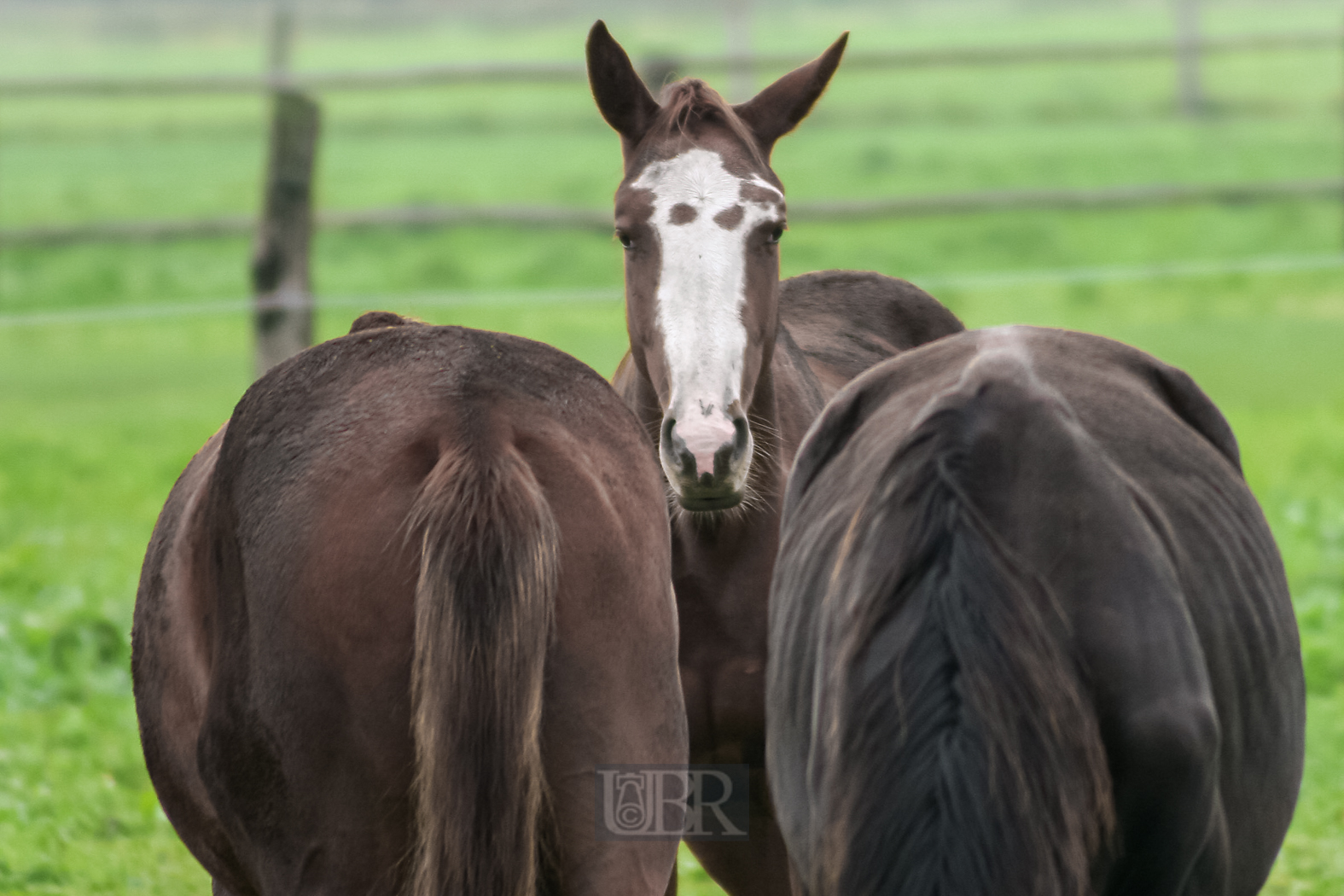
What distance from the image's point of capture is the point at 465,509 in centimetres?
179

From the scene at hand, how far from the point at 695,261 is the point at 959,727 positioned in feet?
4.67

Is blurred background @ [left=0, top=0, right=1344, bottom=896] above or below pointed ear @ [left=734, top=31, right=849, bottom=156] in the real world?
below

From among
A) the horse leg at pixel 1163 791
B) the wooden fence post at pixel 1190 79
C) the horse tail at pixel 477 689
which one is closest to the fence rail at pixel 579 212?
the horse tail at pixel 477 689

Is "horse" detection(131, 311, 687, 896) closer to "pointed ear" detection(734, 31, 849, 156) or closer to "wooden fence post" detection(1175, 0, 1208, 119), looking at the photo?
"pointed ear" detection(734, 31, 849, 156)

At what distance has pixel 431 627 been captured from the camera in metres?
1.76

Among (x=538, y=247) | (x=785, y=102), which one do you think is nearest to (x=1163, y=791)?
(x=785, y=102)

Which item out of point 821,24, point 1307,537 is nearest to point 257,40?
point 821,24

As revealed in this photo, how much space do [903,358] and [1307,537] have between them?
4.72 metres

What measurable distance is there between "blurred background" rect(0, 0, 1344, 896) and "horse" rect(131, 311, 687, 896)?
202 centimetres

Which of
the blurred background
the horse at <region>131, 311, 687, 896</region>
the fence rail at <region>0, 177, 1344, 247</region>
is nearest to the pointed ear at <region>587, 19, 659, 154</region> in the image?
the horse at <region>131, 311, 687, 896</region>

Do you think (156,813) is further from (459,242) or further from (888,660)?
(459,242)

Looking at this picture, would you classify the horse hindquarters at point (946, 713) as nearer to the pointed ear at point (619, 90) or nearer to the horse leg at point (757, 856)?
the horse leg at point (757, 856)

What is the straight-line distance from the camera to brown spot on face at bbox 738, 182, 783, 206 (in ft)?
9.17
